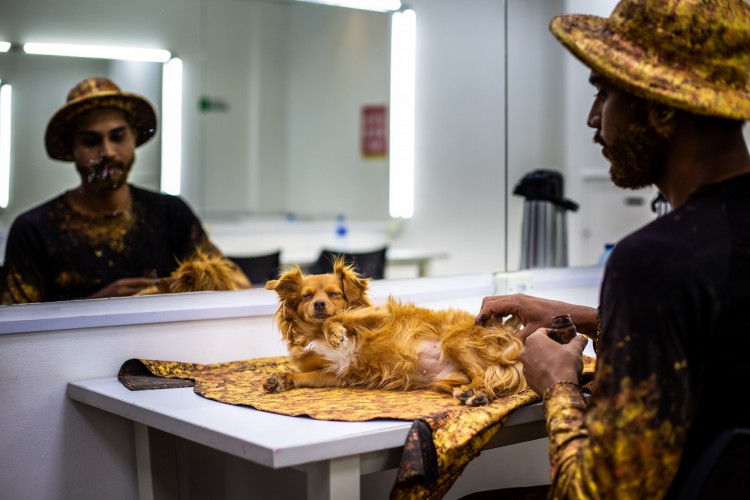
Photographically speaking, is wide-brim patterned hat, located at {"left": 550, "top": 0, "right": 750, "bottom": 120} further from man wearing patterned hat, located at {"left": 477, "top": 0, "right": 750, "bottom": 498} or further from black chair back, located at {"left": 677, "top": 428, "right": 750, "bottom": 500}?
black chair back, located at {"left": 677, "top": 428, "right": 750, "bottom": 500}

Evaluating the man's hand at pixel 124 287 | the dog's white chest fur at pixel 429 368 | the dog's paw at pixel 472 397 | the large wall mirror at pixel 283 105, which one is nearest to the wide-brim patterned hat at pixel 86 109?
the man's hand at pixel 124 287

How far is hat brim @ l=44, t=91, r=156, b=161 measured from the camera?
2535 millimetres

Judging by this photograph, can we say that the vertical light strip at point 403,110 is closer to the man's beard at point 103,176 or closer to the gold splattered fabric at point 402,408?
the man's beard at point 103,176

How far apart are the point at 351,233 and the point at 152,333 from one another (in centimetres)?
434

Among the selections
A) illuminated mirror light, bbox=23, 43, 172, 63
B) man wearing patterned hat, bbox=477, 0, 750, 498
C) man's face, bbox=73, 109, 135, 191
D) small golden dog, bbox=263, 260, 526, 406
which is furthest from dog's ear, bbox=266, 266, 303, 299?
illuminated mirror light, bbox=23, 43, 172, 63

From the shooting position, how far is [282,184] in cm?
709

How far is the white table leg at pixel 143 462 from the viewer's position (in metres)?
1.84

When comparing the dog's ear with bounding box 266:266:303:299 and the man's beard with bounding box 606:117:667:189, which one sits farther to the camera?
the dog's ear with bounding box 266:266:303:299

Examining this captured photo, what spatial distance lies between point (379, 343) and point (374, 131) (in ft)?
15.9

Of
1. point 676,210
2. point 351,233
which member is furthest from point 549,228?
point 351,233

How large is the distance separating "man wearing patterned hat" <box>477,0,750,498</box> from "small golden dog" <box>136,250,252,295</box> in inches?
46.9

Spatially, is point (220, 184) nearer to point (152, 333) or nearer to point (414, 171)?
point (414, 171)

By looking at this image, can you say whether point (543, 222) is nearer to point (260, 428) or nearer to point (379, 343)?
point (379, 343)

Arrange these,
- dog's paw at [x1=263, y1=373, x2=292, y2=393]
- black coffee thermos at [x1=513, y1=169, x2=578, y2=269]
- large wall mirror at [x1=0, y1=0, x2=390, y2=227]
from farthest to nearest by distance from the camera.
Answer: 1. large wall mirror at [x1=0, y1=0, x2=390, y2=227]
2. black coffee thermos at [x1=513, y1=169, x2=578, y2=269]
3. dog's paw at [x1=263, y1=373, x2=292, y2=393]
